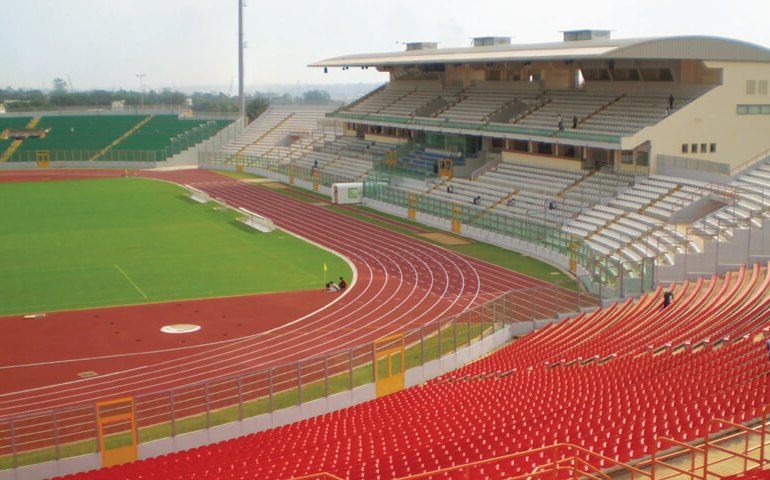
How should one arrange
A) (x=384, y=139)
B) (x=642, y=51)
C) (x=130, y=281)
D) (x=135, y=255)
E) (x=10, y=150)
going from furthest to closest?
1. (x=10, y=150)
2. (x=384, y=139)
3. (x=642, y=51)
4. (x=135, y=255)
5. (x=130, y=281)

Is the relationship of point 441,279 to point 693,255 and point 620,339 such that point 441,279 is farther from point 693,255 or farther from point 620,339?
point 620,339

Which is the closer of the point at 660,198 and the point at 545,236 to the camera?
the point at 660,198

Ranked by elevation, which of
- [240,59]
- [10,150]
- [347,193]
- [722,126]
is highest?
[240,59]

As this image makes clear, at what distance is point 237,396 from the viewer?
66.7 feet

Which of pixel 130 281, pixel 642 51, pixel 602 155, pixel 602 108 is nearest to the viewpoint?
pixel 130 281

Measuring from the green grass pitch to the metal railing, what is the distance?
31.5 ft

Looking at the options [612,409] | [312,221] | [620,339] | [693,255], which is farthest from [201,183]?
[612,409]

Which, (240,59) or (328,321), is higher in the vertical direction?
(240,59)

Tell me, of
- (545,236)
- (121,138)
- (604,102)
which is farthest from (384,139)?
(545,236)

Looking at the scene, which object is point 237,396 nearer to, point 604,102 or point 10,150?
point 604,102

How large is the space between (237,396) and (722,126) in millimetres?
30136

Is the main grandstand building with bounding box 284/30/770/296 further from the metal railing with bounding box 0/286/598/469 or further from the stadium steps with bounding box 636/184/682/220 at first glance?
the metal railing with bounding box 0/286/598/469

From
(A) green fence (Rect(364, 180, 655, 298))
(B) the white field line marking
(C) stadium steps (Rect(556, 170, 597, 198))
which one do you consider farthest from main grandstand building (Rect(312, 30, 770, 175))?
(B) the white field line marking

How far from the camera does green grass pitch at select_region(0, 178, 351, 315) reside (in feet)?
108
